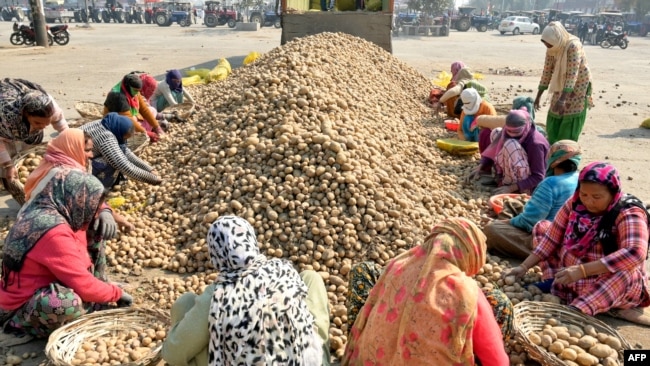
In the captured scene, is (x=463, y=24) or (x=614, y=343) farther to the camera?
(x=463, y=24)

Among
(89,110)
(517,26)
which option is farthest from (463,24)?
(89,110)

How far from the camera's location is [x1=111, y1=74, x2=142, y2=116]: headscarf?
5105 millimetres

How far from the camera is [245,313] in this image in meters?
1.79

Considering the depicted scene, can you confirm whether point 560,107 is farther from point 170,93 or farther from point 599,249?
point 170,93

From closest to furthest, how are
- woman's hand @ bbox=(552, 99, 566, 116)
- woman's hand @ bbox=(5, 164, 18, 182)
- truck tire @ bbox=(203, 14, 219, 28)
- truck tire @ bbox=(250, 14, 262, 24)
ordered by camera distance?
woman's hand @ bbox=(5, 164, 18, 182), woman's hand @ bbox=(552, 99, 566, 116), truck tire @ bbox=(203, 14, 219, 28), truck tire @ bbox=(250, 14, 262, 24)

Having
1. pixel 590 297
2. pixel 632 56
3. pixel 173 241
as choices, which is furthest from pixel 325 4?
pixel 632 56

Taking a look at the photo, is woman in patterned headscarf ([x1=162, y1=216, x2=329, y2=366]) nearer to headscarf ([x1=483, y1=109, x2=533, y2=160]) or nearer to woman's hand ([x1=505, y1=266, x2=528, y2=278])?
woman's hand ([x1=505, y1=266, x2=528, y2=278])

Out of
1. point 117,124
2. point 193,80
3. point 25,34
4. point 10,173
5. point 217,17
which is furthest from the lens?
point 217,17

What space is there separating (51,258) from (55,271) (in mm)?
71

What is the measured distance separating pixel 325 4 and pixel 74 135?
8.24 m

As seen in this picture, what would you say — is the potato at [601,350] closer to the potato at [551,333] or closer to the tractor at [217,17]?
the potato at [551,333]

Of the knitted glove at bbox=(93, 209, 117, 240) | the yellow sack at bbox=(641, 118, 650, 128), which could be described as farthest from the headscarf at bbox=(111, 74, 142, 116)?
the yellow sack at bbox=(641, 118, 650, 128)

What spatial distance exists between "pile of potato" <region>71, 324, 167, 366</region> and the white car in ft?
105

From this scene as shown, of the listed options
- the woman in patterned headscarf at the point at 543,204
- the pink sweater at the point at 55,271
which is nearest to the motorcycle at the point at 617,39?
the woman in patterned headscarf at the point at 543,204
